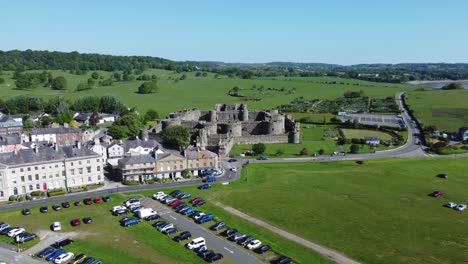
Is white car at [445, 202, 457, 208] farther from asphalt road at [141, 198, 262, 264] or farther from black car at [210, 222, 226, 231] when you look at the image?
asphalt road at [141, 198, 262, 264]

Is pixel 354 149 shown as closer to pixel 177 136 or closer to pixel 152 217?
pixel 177 136

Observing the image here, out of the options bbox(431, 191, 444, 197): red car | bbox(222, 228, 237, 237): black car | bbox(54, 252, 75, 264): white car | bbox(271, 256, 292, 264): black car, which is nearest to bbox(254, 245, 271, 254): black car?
bbox(271, 256, 292, 264): black car

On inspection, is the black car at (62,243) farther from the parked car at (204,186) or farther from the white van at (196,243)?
the parked car at (204,186)

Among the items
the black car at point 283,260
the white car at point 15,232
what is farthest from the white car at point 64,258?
the black car at point 283,260

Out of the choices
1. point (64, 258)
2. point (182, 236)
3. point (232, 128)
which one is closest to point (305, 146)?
point (232, 128)

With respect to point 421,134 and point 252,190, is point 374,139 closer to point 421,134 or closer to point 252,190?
point 421,134

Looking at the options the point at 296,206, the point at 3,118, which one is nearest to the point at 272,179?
the point at 296,206
